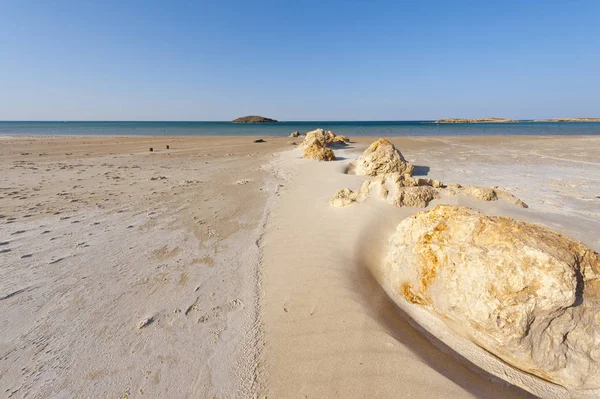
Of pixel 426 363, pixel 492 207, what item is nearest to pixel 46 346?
pixel 426 363

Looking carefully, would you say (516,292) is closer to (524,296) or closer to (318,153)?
(524,296)

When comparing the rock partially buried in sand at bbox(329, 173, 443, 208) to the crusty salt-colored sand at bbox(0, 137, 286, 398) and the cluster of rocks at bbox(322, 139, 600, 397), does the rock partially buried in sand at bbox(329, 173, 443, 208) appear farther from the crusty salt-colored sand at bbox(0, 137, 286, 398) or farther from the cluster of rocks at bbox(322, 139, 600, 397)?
the cluster of rocks at bbox(322, 139, 600, 397)

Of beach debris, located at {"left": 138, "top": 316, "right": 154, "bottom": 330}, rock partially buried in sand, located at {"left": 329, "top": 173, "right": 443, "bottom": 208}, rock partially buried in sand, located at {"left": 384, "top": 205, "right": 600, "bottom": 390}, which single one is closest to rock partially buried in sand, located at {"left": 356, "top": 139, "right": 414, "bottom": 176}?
rock partially buried in sand, located at {"left": 329, "top": 173, "right": 443, "bottom": 208}

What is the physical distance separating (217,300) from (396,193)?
403 centimetres

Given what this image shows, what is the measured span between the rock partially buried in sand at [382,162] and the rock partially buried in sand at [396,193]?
279 centimetres

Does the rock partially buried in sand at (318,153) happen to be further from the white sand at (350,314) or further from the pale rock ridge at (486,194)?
the pale rock ridge at (486,194)

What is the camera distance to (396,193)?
18.5 ft

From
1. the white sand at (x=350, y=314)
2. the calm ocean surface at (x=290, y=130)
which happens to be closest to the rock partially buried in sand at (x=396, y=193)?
the white sand at (x=350, y=314)

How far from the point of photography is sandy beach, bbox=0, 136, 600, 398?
2135mm

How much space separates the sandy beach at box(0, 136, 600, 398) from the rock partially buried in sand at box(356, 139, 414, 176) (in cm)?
307

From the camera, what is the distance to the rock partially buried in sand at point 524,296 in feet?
Answer: 6.66

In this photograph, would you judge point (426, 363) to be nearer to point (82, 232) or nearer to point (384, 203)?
point (384, 203)

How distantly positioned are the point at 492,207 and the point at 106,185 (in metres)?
10.1

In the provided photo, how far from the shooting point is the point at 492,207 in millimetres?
5441
